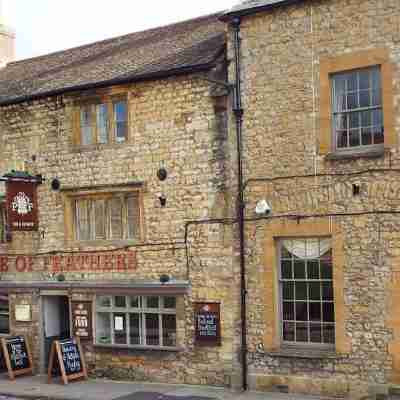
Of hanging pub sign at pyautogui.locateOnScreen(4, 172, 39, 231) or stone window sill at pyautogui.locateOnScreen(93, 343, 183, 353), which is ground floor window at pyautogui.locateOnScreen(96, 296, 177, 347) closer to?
stone window sill at pyautogui.locateOnScreen(93, 343, 183, 353)

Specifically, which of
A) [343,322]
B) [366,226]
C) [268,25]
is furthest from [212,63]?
[343,322]

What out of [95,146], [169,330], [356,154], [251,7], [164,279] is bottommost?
[169,330]

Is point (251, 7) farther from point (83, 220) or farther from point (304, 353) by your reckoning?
point (304, 353)

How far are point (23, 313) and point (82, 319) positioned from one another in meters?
1.86

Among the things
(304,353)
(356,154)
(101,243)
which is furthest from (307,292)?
(101,243)

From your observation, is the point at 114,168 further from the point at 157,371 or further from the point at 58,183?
the point at 157,371

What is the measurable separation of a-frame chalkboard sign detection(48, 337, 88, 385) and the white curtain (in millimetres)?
5574

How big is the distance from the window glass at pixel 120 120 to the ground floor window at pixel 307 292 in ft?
15.1

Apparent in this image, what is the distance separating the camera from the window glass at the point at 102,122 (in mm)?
16406


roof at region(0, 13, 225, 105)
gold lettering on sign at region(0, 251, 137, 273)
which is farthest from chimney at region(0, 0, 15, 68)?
gold lettering on sign at region(0, 251, 137, 273)

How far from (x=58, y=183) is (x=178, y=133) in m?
3.49

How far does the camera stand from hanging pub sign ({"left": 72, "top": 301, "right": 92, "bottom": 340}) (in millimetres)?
16438

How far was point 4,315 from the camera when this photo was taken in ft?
59.8

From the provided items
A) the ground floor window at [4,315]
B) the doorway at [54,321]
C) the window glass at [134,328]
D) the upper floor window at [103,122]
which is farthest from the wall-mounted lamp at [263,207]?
the ground floor window at [4,315]
